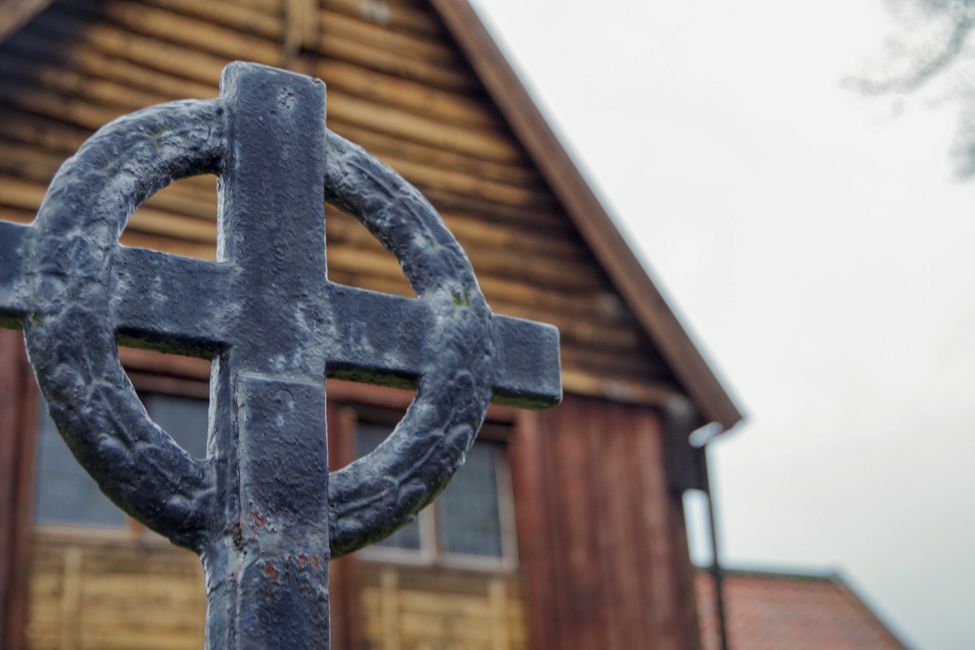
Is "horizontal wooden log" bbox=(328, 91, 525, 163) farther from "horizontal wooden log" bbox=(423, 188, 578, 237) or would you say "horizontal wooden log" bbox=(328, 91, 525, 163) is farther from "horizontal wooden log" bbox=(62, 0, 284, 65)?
"horizontal wooden log" bbox=(62, 0, 284, 65)

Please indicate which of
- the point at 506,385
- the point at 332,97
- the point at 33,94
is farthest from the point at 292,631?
the point at 332,97

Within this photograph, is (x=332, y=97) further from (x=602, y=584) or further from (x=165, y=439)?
(x=165, y=439)

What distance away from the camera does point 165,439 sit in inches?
90.7

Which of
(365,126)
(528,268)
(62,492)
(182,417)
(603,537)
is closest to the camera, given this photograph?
(62,492)

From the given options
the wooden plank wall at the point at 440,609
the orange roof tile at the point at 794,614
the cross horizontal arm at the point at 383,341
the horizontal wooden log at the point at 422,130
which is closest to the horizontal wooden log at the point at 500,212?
the horizontal wooden log at the point at 422,130

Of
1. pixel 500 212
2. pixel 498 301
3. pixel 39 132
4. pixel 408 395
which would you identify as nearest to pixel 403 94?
pixel 500 212

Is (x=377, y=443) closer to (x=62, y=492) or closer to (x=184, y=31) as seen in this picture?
(x=62, y=492)

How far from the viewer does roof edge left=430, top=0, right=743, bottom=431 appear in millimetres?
10219

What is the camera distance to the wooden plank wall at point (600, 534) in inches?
374

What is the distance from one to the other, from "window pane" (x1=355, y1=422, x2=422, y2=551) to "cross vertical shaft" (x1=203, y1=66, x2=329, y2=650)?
6.54 meters

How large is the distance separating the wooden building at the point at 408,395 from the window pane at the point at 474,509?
0.02 metres

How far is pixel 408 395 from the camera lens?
9.27 metres

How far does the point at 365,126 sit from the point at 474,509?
2870mm

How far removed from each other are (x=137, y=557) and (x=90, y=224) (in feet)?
19.9
